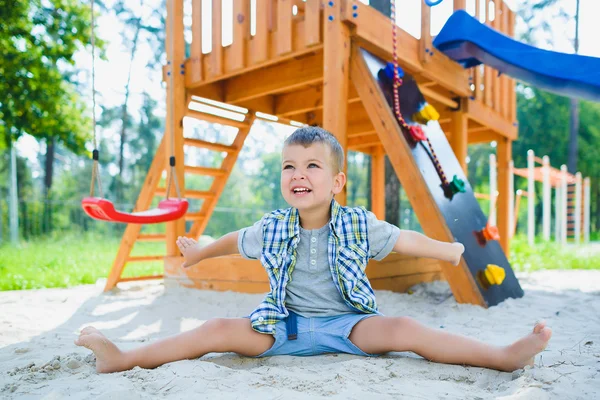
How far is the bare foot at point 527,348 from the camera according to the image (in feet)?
4.93

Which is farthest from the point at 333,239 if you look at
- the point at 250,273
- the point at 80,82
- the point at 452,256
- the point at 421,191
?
the point at 80,82

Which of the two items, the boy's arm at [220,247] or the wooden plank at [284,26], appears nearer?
the boy's arm at [220,247]

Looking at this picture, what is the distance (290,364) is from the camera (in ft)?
5.60

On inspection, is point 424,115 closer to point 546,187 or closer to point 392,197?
point 392,197

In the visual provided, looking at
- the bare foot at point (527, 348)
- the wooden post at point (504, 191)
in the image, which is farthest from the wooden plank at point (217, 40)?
the wooden post at point (504, 191)

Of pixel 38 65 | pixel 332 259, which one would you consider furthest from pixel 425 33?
pixel 38 65

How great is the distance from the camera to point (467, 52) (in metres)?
3.72

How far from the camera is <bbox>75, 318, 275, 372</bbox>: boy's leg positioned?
1586 millimetres

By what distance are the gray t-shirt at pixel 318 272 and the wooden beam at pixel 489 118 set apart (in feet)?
10.1

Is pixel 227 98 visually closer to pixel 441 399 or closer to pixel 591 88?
pixel 591 88

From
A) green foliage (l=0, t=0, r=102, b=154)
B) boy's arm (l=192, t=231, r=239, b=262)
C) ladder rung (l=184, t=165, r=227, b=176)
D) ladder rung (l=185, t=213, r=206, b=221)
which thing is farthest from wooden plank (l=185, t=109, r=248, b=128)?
green foliage (l=0, t=0, r=102, b=154)

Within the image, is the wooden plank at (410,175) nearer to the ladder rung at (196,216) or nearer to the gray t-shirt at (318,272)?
the gray t-shirt at (318,272)

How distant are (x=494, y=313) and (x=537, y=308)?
0.40m

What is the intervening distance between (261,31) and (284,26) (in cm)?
25
